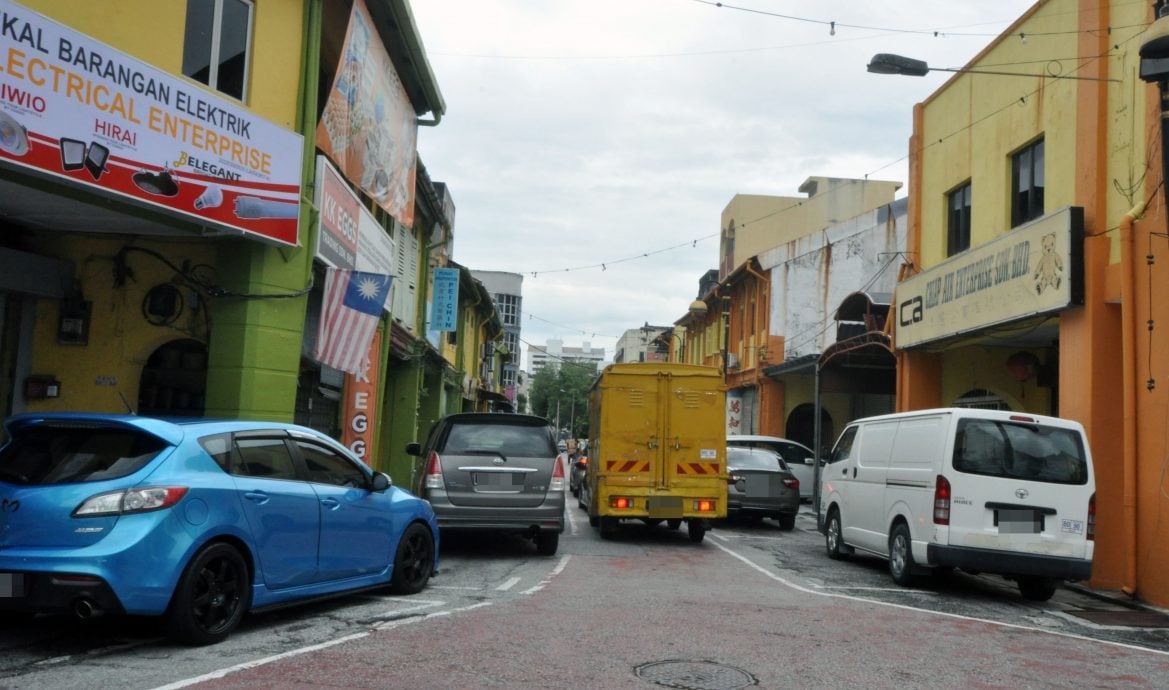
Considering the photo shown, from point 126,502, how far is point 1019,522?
813cm

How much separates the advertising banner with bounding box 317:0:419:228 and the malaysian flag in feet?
4.46

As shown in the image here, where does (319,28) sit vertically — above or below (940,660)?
above

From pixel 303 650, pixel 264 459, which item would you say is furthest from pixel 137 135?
pixel 303 650

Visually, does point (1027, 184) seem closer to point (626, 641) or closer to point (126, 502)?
point (626, 641)

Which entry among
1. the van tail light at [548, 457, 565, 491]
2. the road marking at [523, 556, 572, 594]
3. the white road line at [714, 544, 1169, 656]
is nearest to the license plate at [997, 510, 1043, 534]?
the white road line at [714, 544, 1169, 656]

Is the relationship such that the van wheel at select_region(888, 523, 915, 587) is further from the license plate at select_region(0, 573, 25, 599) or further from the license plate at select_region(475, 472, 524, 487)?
the license plate at select_region(0, 573, 25, 599)

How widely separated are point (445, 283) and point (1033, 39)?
14579 mm

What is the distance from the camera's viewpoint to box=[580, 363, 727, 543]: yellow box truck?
14.1 meters

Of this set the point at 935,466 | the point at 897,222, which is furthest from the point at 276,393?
the point at 897,222

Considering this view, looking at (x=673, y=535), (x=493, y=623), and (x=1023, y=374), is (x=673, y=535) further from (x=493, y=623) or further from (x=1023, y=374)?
(x=493, y=623)

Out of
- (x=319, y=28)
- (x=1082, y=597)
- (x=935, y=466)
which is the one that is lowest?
(x=1082, y=597)

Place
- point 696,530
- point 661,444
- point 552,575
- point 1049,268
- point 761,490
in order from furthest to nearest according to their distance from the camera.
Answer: point 761,490 < point 696,530 < point 661,444 < point 1049,268 < point 552,575

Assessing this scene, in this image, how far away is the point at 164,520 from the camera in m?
5.88

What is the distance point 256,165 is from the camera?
393 inches
